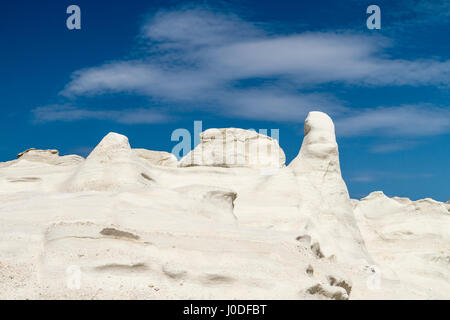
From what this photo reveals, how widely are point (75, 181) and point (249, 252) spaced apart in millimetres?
6946

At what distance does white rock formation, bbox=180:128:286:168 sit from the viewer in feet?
79.8

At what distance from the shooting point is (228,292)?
10.9m

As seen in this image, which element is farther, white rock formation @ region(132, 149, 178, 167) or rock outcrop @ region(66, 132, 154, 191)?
white rock formation @ region(132, 149, 178, 167)

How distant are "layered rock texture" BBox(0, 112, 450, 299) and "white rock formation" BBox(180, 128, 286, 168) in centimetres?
5

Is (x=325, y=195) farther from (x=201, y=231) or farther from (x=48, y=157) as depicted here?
(x=48, y=157)

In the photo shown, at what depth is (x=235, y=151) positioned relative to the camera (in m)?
24.9

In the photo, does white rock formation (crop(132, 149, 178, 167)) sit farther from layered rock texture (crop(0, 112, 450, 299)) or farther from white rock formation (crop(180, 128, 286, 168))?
layered rock texture (crop(0, 112, 450, 299))

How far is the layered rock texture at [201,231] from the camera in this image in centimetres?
1089

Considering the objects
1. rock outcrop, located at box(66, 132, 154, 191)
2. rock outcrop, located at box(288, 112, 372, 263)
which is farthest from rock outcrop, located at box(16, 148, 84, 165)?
rock outcrop, located at box(66, 132, 154, 191)

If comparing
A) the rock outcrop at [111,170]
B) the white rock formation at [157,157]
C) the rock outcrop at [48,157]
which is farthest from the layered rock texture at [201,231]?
the rock outcrop at [48,157]

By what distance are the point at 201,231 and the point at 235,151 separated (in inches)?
483

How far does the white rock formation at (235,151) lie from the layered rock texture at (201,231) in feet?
0.16

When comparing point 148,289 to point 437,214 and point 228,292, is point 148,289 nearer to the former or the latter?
point 228,292
